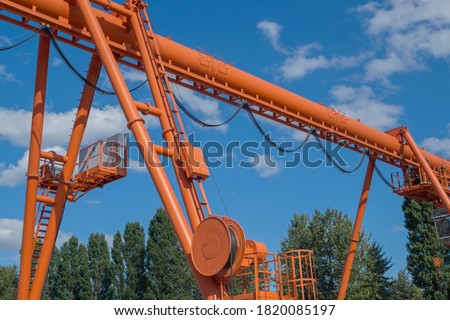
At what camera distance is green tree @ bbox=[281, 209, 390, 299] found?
4069 centimetres

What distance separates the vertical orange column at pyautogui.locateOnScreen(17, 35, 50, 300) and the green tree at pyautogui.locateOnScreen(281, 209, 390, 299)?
92.8 feet

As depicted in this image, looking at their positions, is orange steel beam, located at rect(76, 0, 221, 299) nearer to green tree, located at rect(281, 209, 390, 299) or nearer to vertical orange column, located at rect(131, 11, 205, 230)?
vertical orange column, located at rect(131, 11, 205, 230)

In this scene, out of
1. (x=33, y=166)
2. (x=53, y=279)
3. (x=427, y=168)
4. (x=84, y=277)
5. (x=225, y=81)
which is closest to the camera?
(x=33, y=166)

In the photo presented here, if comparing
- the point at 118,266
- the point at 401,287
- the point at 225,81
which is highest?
the point at 225,81

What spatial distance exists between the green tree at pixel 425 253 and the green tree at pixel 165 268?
1823 cm

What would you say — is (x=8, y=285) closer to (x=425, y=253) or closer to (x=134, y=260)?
(x=134, y=260)

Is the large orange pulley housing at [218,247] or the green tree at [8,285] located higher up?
the green tree at [8,285]

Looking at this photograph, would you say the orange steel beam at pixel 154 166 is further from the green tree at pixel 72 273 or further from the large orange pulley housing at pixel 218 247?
the green tree at pixel 72 273

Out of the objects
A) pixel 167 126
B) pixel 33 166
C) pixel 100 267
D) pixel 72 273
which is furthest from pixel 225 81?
pixel 72 273

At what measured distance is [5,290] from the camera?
59.9 meters

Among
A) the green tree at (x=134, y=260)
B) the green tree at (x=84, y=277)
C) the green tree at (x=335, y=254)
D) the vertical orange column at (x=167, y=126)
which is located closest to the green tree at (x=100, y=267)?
the green tree at (x=84, y=277)

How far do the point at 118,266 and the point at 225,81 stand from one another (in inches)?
1356

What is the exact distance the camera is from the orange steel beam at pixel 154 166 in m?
12.5

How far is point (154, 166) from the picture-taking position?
13.1 metres
